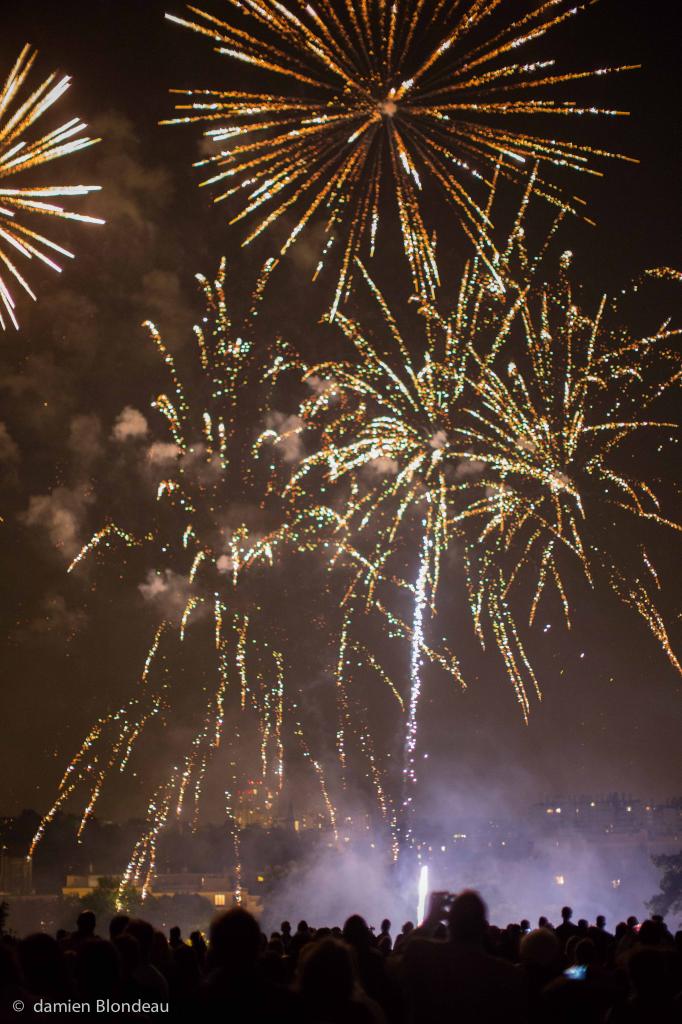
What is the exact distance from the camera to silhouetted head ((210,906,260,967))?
3.49 metres

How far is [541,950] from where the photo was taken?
5.98m

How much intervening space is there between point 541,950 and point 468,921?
2.15m

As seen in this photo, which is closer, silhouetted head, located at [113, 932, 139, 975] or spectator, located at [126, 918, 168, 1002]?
spectator, located at [126, 918, 168, 1002]

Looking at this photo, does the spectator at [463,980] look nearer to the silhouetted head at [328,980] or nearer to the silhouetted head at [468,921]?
the silhouetted head at [468,921]

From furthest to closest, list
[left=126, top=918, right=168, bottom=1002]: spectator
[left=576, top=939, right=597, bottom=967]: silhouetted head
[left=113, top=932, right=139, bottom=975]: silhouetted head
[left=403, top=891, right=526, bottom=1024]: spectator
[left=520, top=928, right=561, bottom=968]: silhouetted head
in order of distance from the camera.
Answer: [left=576, top=939, right=597, bottom=967]: silhouetted head
[left=520, top=928, right=561, bottom=968]: silhouetted head
[left=113, top=932, right=139, bottom=975]: silhouetted head
[left=126, top=918, right=168, bottom=1002]: spectator
[left=403, top=891, right=526, bottom=1024]: spectator

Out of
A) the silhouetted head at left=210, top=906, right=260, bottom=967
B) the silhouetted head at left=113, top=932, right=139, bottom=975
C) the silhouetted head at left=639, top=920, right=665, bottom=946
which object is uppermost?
the silhouetted head at left=639, top=920, right=665, bottom=946

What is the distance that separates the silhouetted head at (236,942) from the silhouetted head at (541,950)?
2994 millimetres

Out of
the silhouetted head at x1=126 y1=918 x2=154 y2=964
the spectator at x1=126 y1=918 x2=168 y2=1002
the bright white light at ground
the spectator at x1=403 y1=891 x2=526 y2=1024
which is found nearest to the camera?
the spectator at x1=403 y1=891 x2=526 y2=1024

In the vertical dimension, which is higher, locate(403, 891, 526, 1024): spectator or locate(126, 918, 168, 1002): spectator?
locate(126, 918, 168, 1002): spectator

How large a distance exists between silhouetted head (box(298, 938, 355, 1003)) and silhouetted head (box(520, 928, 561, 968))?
2.80m

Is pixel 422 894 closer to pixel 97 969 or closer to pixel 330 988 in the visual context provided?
pixel 97 969

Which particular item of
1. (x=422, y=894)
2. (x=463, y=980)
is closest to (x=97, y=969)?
(x=463, y=980)

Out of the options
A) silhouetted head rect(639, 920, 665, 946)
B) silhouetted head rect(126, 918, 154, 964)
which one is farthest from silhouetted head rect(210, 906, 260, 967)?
silhouetted head rect(639, 920, 665, 946)

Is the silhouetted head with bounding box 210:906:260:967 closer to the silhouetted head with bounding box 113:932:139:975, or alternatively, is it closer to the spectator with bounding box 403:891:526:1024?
the spectator with bounding box 403:891:526:1024
